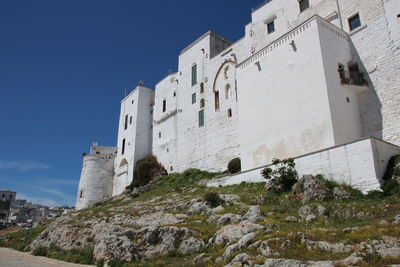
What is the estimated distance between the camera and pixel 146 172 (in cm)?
3694

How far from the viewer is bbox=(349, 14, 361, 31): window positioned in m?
21.4

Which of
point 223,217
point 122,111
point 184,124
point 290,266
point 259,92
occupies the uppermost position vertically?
point 122,111

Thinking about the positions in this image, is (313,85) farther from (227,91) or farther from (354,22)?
(227,91)

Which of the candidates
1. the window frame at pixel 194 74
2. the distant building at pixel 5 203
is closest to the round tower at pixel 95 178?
the window frame at pixel 194 74

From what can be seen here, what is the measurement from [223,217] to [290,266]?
6231mm

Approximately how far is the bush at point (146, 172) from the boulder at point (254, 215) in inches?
935

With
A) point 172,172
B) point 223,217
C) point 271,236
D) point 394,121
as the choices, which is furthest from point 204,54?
point 271,236

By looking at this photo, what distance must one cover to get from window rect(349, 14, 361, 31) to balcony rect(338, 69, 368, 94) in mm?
3543

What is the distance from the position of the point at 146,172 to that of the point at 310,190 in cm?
2535

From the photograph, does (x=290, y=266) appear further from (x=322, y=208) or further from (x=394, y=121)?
(x=394, y=121)

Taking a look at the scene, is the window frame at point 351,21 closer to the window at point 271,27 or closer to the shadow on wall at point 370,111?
the shadow on wall at point 370,111

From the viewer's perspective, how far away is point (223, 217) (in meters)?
13.5

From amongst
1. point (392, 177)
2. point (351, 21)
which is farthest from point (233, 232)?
point (351, 21)

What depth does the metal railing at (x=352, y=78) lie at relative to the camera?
19.5 m
